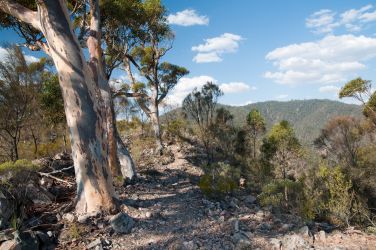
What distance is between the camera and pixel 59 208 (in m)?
5.43

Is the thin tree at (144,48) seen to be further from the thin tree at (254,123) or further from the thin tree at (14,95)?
the thin tree at (254,123)

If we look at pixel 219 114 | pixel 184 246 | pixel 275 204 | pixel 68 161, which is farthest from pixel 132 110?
pixel 184 246

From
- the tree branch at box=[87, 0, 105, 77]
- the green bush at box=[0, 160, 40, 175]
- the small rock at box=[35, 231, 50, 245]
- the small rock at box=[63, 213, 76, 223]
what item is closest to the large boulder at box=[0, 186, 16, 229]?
the green bush at box=[0, 160, 40, 175]

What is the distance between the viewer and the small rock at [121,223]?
470 cm

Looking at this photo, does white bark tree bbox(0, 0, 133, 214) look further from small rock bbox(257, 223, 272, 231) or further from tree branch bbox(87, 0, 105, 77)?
small rock bbox(257, 223, 272, 231)

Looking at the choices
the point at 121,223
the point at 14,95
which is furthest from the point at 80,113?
the point at 14,95

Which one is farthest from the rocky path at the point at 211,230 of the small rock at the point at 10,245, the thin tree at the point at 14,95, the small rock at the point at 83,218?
the thin tree at the point at 14,95

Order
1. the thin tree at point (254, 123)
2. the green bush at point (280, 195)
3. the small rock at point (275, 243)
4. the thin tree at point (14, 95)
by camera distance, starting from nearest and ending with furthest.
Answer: the small rock at point (275, 243)
the green bush at point (280, 195)
the thin tree at point (14, 95)
the thin tree at point (254, 123)

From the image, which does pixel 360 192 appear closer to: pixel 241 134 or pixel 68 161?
pixel 241 134

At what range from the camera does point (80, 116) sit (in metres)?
5.12

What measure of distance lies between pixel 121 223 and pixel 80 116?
6.43ft

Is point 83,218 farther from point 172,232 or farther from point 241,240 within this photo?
point 241,240

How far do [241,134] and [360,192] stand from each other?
31.8 feet

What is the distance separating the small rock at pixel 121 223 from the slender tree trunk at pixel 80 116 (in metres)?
0.34
